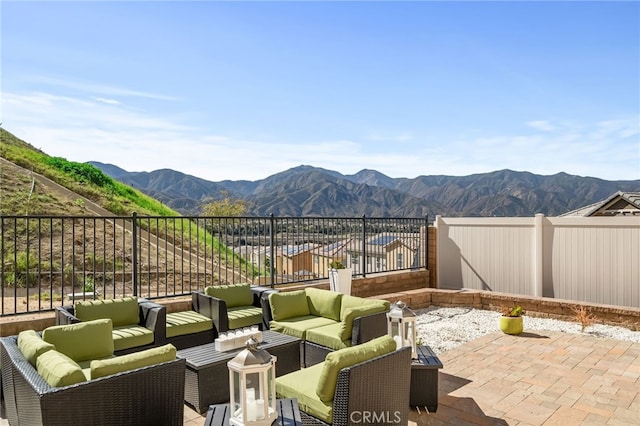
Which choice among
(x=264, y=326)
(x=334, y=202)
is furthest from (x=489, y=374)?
(x=334, y=202)

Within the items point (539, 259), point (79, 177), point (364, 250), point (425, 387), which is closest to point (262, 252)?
point (364, 250)

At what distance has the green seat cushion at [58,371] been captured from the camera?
7.45ft

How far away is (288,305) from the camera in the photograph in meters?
5.09

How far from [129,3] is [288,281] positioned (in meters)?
5.52

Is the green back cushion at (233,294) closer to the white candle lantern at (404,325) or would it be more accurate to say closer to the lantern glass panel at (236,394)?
the white candle lantern at (404,325)

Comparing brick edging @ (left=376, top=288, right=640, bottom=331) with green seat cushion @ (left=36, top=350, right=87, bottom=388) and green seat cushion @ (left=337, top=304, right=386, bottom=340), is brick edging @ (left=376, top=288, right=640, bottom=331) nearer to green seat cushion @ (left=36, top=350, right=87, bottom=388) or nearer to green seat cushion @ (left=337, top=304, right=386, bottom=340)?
green seat cushion @ (left=337, top=304, right=386, bottom=340)

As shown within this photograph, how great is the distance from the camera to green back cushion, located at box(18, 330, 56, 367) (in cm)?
268

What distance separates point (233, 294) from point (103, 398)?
311cm

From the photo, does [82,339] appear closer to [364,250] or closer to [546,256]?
[364,250]

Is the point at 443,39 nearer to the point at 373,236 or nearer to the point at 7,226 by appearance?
the point at 373,236

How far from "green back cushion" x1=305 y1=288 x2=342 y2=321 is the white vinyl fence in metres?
4.92

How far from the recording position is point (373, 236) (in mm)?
8672

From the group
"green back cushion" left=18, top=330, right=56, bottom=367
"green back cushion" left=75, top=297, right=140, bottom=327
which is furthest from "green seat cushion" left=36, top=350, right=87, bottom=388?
"green back cushion" left=75, top=297, right=140, bottom=327

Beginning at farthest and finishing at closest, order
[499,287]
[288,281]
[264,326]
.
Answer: [499,287] < [288,281] < [264,326]
